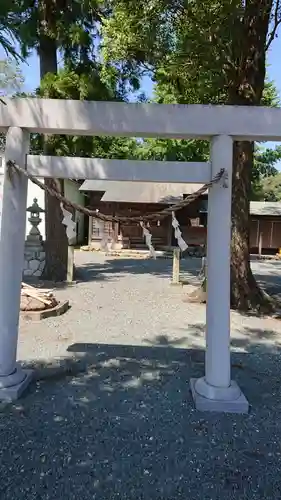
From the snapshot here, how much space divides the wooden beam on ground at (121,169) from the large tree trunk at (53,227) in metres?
6.50

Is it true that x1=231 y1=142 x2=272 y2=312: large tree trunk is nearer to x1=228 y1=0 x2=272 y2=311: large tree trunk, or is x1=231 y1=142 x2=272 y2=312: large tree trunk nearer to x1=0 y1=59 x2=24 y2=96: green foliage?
x1=228 y1=0 x2=272 y2=311: large tree trunk

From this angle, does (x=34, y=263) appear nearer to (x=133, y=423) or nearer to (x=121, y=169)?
(x=121, y=169)

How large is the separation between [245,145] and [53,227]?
5.21 meters

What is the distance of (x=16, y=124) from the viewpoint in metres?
3.35

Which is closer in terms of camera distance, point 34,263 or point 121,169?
point 121,169

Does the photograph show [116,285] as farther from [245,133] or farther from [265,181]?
[265,181]

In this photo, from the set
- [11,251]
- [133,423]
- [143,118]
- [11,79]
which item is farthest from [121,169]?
[11,79]

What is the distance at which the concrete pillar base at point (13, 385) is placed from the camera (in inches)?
135

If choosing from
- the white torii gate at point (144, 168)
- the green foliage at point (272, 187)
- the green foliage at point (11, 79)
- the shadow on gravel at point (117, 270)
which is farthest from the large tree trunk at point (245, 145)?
the green foliage at point (272, 187)

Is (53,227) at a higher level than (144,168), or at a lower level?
lower

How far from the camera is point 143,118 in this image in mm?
3324

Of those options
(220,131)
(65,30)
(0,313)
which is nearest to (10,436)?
(0,313)

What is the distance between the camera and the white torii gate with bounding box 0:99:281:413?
3314 millimetres

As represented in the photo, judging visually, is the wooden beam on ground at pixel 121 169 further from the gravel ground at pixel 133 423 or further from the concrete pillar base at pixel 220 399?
the gravel ground at pixel 133 423
